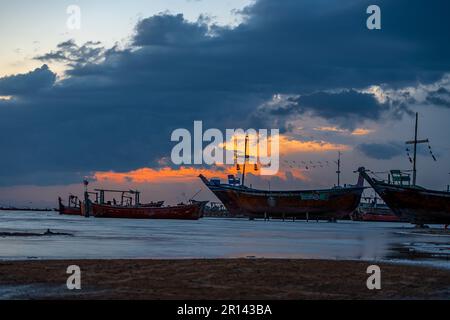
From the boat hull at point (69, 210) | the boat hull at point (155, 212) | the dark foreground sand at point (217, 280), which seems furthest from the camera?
the boat hull at point (69, 210)

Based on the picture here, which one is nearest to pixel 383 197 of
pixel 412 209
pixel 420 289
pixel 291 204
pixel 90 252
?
pixel 412 209

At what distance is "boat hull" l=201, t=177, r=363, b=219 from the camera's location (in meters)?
110

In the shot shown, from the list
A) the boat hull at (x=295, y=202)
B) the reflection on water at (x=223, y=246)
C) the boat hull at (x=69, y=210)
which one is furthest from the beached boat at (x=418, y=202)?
the boat hull at (x=69, y=210)

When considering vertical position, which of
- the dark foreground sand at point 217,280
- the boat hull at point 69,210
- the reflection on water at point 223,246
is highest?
the dark foreground sand at point 217,280

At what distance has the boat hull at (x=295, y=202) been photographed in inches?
4321

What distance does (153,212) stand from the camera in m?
114

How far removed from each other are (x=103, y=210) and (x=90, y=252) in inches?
3885

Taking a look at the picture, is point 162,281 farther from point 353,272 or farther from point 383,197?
point 383,197

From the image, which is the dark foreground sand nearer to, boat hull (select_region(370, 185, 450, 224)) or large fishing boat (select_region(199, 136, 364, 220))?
boat hull (select_region(370, 185, 450, 224))

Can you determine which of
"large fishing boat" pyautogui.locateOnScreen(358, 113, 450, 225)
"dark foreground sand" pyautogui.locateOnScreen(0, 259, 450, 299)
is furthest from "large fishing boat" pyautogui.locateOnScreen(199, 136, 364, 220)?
"dark foreground sand" pyautogui.locateOnScreen(0, 259, 450, 299)

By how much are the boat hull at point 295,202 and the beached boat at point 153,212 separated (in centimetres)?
761

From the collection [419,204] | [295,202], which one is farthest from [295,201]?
[419,204]
